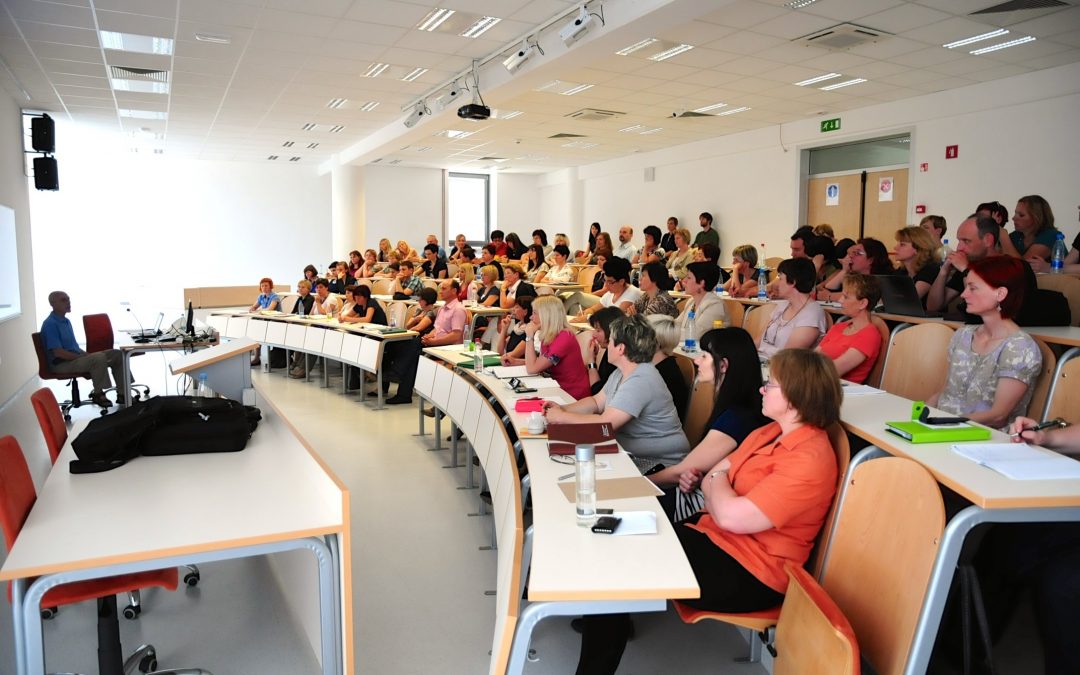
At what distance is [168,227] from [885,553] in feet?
57.6

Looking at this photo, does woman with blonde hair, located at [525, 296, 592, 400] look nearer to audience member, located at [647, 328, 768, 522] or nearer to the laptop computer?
audience member, located at [647, 328, 768, 522]

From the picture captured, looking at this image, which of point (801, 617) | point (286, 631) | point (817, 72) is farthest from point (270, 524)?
point (817, 72)

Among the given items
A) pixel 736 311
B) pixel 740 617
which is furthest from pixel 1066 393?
pixel 736 311

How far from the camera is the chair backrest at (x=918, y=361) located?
3744 millimetres

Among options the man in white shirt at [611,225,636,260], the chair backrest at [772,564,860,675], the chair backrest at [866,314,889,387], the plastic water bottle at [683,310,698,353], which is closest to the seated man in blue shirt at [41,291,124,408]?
the plastic water bottle at [683,310,698,353]

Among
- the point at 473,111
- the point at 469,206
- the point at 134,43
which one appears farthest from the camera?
the point at 469,206

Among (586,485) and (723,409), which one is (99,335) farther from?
(586,485)

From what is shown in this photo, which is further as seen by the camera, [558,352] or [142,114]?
[142,114]

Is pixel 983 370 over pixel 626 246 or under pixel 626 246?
under

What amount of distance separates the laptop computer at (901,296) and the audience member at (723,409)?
91.8 inches

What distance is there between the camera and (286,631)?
9.62 ft

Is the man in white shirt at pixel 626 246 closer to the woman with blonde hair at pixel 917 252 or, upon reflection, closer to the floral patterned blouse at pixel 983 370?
the woman with blonde hair at pixel 917 252

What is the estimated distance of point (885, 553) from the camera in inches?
79.6

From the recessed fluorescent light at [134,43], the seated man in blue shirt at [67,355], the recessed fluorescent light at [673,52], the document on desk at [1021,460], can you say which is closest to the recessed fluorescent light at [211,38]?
the recessed fluorescent light at [134,43]
